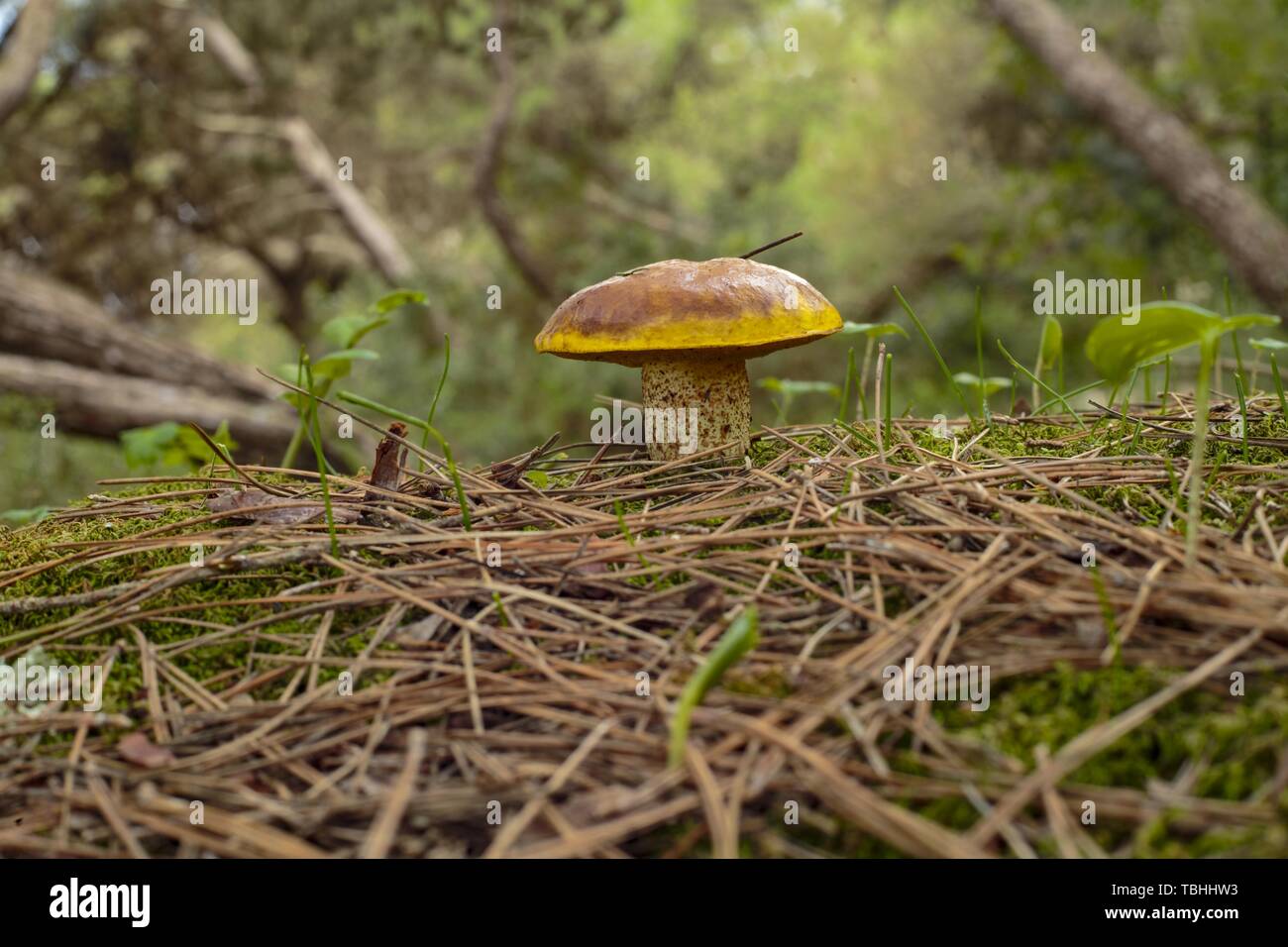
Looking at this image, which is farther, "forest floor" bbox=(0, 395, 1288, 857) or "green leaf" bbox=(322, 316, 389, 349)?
"green leaf" bbox=(322, 316, 389, 349)

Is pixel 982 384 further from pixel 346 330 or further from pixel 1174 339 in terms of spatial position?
pixel 346 330

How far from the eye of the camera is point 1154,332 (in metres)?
1.14

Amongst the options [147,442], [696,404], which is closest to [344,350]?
[147,442]

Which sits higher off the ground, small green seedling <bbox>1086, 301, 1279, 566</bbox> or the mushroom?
the mushroom

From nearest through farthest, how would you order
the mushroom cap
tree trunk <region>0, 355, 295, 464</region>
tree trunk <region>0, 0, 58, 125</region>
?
the mushroom cap
tree trunk <region>0, 355, 295, 464</region>
tree trunk <region>0, 0, 58, 125</region>

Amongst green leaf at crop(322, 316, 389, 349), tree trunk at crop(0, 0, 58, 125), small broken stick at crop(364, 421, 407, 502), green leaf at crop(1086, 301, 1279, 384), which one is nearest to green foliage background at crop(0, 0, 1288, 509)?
tree trunk at crop(0, 0, 58, 125)

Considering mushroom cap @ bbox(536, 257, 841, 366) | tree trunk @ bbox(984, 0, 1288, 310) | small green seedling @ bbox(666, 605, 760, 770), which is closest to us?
small green seedling @ bbox(666, 605, 760, 770)

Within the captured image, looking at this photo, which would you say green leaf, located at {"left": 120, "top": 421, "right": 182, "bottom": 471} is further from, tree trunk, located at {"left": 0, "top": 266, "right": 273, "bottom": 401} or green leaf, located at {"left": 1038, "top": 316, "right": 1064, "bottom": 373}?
tree trunk, located at {"left": 0, "top": 266, "right": 273, "bottom": 401}

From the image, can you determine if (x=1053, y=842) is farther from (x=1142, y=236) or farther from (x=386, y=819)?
(x=1142, y=236)

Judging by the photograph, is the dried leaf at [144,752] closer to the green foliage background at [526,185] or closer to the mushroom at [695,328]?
the mushroom at [695,328]

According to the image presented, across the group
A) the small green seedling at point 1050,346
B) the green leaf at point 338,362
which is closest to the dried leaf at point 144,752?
the green leaf at point 338,362

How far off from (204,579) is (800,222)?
28.4 feet

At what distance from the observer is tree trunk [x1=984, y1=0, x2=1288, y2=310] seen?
19.7 feet
